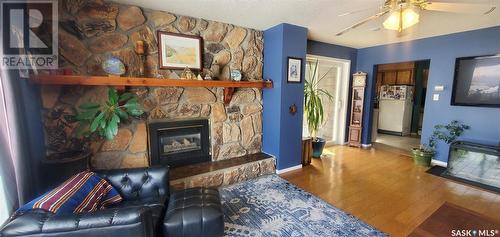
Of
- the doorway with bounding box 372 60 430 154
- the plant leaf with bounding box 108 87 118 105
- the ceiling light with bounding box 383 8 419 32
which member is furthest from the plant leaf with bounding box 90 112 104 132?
the doorway with bounding box 372 60 430 154

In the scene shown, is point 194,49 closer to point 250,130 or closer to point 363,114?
point 250,130

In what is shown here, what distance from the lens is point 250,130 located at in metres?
3.45

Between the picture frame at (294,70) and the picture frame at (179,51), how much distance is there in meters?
1.26

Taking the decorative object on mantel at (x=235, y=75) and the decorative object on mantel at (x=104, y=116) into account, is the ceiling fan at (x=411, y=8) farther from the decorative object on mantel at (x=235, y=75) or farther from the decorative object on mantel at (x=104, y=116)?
the decorative object on mantel at (x=104, y=116)

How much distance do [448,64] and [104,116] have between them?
4.91m

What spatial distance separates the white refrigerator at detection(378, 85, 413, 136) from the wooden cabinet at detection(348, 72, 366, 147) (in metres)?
2.04

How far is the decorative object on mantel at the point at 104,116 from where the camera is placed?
204cm

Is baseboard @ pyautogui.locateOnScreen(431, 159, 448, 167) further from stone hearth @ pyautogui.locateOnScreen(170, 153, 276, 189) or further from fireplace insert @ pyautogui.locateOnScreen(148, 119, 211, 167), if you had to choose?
fireplace insert @ pyautogui.locateOnScreen(148, 119, 211, 167)

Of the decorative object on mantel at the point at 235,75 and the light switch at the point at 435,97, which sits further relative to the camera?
the light switch at the point at 435,97

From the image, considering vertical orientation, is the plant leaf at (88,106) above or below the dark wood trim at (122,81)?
below

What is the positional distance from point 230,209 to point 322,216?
37.4 inches

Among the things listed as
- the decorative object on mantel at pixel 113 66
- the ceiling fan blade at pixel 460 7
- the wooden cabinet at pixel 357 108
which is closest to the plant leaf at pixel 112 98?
Answer: the decorative object on mantel at pixel 113 66

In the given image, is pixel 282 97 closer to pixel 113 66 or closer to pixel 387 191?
pixel 387 191

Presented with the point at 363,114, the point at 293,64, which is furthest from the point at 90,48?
the point at 363,114
